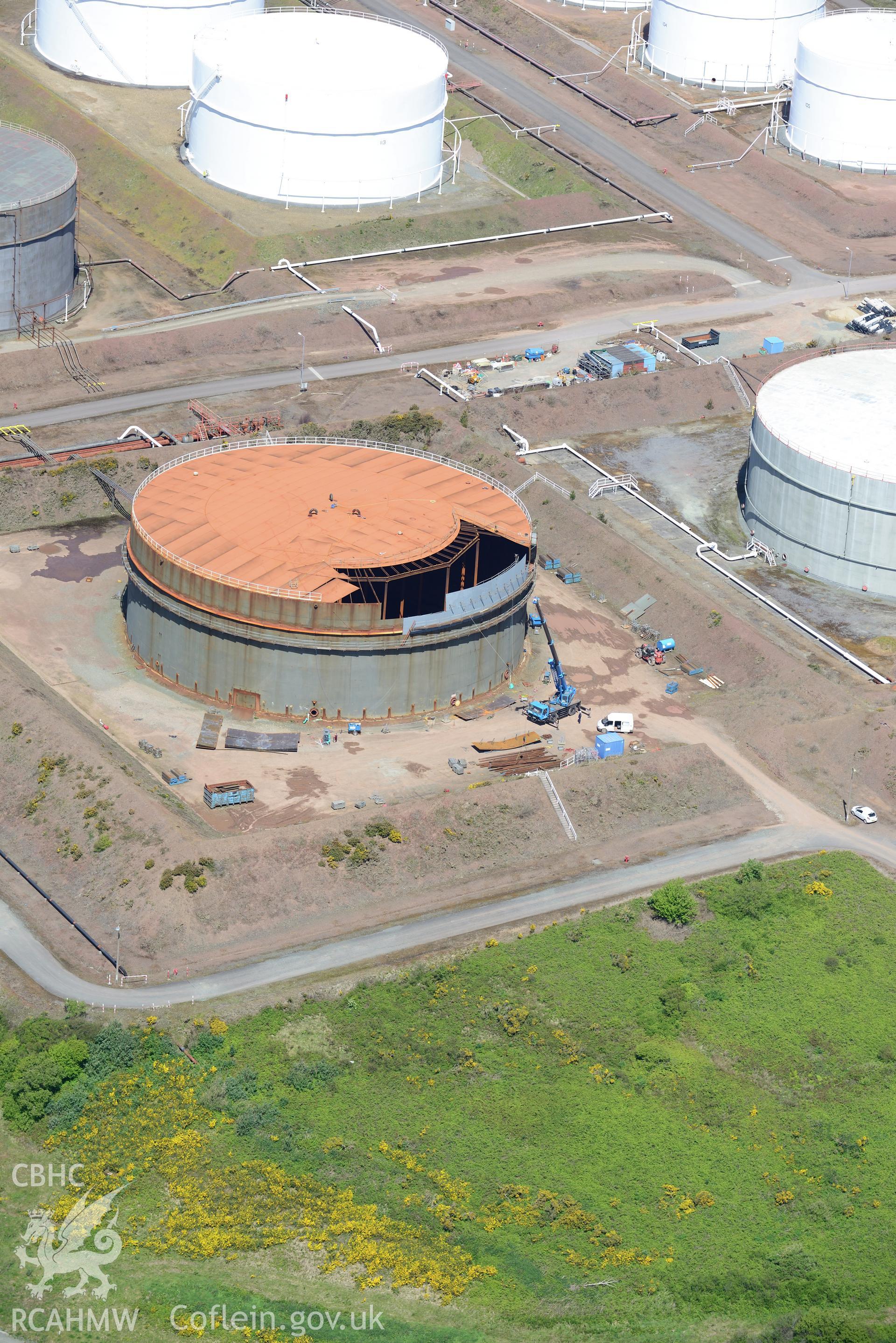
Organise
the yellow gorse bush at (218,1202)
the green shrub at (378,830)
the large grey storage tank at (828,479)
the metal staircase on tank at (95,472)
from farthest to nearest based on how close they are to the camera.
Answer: the metal staircase on tank at (95,472)
the large grey storage tank at (828,479)
the green shrub at (378,830)
the yellow gorse bush at (218,1202)

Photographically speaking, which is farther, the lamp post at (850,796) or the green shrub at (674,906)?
the lamp post at (850,796)

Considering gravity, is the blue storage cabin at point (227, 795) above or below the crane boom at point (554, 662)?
above

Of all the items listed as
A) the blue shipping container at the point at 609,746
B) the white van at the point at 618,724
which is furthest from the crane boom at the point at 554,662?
the blue shipping container at the point at 609,746

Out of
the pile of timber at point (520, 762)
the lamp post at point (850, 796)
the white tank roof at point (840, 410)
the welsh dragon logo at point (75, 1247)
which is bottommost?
the lamp post at point (850, 796)

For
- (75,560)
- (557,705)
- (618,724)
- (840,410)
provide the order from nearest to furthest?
1. (618,724)
2. (557,705)
3. (75,560)
4. (840,410)

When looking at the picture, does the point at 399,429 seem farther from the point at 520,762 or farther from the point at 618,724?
the point at 520,762

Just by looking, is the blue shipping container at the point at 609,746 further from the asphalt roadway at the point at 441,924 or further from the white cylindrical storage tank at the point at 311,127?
the white cylindrical storage tank at the point at 311,127

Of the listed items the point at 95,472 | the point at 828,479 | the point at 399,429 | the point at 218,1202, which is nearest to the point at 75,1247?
the point at 218,1202

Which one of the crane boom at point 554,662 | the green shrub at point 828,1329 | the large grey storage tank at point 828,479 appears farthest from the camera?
the large grey storage tank at point 828,479
